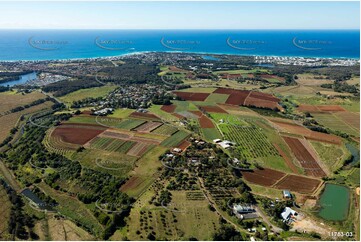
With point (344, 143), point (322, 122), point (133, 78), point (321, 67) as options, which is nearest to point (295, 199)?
point (344, 143)

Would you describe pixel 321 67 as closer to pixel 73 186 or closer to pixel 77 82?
pixel 77 82

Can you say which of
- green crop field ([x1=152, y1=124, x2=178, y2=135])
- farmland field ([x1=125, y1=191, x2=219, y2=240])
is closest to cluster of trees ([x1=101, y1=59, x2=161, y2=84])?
green crop field ([x1=152, y1=124, x2=178, y2=135])

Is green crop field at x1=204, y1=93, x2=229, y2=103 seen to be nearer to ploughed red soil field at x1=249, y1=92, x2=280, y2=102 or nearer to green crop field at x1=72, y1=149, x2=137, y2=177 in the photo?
ploughed red soil field at x1=249, y1=92, x2=280, y2=102

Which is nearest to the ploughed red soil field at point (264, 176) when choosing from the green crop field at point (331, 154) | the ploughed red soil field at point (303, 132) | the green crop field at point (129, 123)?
the green crop field at point (331, 154)

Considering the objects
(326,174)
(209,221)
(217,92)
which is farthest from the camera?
(217,92)

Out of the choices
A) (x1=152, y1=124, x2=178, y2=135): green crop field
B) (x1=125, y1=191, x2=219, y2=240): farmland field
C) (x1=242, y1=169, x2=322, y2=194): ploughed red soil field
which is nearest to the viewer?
(x1=125, y1=191, x2=219, y2=240): farmland field

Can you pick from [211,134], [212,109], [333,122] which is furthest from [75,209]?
[333,122]
